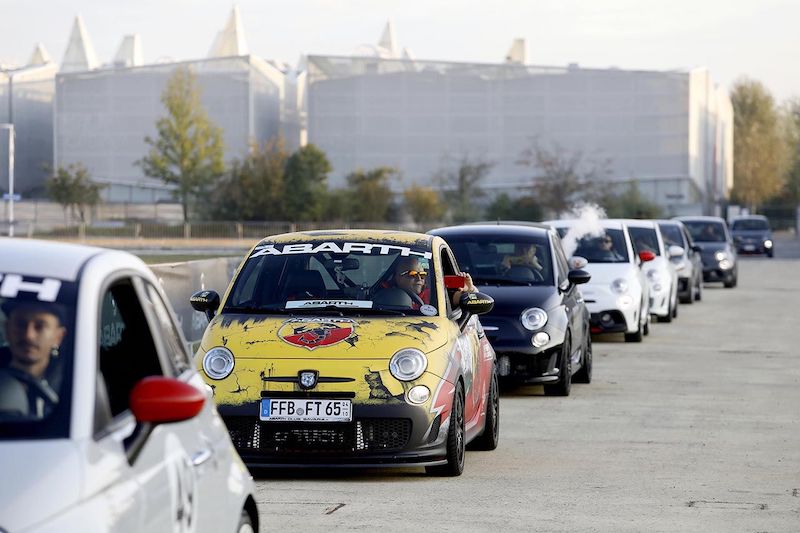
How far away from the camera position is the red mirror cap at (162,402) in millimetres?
4195

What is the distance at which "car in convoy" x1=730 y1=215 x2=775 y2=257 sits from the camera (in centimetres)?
7131

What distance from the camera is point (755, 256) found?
7556 cm

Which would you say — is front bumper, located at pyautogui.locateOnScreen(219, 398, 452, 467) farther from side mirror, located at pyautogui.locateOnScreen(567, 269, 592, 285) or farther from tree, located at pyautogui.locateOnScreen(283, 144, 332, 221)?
tree, located at pyautogui.locateOnScreen(283, 144, 332, 221)

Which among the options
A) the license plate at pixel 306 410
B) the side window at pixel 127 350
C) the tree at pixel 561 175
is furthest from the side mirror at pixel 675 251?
the tree at pixel 561 175

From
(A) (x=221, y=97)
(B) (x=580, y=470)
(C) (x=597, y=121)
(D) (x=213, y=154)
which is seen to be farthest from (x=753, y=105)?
(B) (x=580, y=470)

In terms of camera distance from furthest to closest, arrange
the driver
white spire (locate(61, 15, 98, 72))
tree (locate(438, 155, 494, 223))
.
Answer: white spire (locate(61, 15, 98, 72))
tree (locate(438, 155, 494, 223))
the driver

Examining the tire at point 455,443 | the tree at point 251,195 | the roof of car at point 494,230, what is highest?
the tree at point 251,195

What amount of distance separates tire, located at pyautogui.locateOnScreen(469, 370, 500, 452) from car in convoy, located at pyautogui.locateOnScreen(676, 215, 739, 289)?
30.6m

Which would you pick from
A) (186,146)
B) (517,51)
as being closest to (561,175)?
(186,146)

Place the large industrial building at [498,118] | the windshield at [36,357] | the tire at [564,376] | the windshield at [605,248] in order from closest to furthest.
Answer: the windshield at [36,357] → the tire at [564,376] → the windshield at [605,248] → the large industrial building at [498,118]

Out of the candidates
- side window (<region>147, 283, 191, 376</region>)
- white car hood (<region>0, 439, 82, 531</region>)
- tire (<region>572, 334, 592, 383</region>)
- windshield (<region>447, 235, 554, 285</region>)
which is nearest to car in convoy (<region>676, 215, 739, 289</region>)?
tire (<region>572, 334, 592, 383</region>)

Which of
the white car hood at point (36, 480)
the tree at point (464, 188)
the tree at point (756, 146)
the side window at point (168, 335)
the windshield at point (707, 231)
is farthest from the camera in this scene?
the tree at point (756, 146)

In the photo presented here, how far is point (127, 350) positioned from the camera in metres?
5.14

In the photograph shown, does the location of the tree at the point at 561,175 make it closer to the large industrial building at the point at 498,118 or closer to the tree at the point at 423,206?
the large industrial building at the point at 498,118
